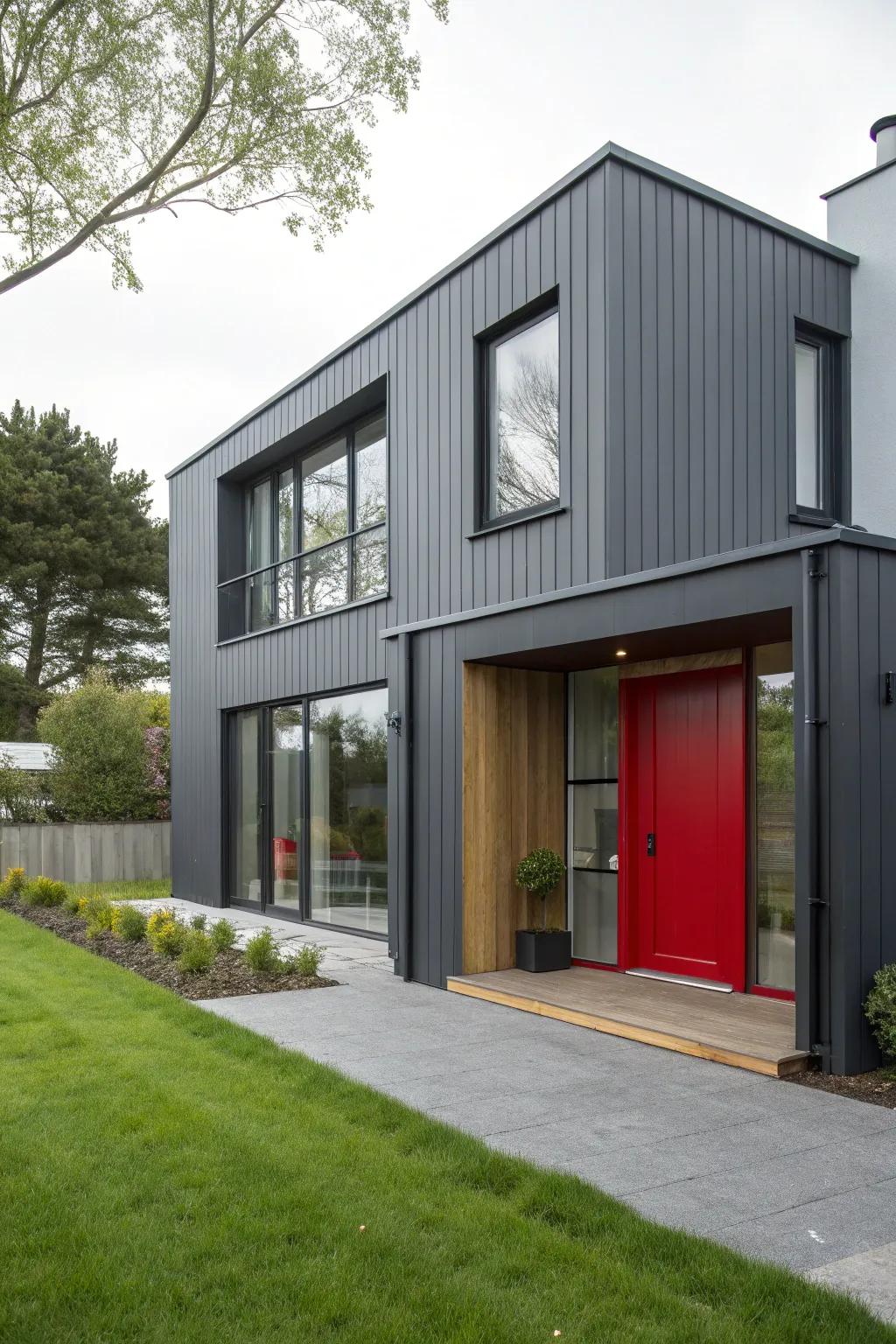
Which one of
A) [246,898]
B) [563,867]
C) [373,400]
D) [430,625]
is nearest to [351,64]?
[430,625]

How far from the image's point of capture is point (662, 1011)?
6652 millimetres

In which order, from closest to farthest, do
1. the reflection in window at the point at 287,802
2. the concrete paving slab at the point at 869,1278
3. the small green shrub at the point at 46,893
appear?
the concrete paving slab at the point at 869,1278, the reflection in window at the point at 287,802, the small green shrub at the point at 46,893

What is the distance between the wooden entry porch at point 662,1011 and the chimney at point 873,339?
4.10 meters

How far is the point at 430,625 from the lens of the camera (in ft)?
27.6

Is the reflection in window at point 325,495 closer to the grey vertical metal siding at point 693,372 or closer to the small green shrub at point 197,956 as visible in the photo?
the grey vertical metal siding at point 693,372

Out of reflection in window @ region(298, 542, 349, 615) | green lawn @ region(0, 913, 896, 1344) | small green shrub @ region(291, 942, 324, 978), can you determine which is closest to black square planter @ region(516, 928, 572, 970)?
small green shrub @ region(291, 942, 324, 978)

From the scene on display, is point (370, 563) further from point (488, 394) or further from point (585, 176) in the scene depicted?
point (585, 176)

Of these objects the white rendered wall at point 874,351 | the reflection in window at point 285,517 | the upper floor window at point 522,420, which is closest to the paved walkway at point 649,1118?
the upper floor window at point 522,420

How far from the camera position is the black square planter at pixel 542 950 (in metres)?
7.98

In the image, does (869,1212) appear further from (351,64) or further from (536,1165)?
(351,64)

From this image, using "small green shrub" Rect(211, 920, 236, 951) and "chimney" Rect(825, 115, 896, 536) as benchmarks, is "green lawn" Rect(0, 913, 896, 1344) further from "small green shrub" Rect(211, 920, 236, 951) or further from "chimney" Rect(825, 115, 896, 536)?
"chimney" Rect(825, 115, 896, 536)

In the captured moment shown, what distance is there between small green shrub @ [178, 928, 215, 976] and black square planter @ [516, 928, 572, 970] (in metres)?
2.30

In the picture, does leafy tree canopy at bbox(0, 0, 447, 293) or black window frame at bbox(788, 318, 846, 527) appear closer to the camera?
leafy tree canopy at bbox(0, 0, 447, 293)

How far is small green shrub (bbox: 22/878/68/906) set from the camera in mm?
12148
